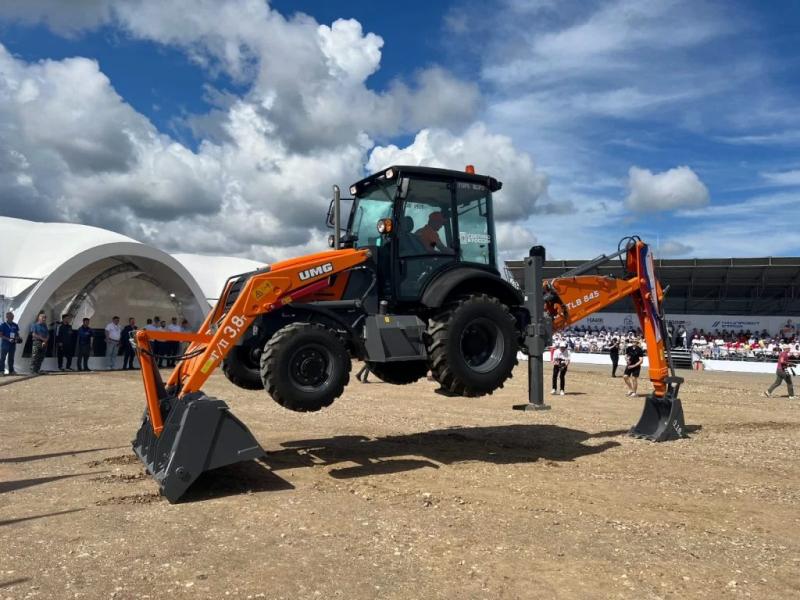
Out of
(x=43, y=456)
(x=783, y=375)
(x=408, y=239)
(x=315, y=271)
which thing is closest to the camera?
(x=315, y=271)

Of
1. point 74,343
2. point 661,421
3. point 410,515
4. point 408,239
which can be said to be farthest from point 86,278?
point 410,515

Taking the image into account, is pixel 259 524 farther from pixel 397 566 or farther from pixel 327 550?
pixel 397 566

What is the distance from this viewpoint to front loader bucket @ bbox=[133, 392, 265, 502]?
18.7 feet

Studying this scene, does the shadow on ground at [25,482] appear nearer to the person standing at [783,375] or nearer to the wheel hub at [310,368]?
the wheel hub at [310,368]

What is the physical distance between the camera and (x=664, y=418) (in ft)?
31.3

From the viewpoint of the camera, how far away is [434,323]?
6.90 m

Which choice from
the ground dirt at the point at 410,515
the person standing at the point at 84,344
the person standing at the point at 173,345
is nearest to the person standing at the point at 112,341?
the person standing at the point at 84,344

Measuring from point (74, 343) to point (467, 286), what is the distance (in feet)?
57.1

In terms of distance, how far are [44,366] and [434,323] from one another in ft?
55.9

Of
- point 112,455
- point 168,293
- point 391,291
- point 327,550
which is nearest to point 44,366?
point 168,293

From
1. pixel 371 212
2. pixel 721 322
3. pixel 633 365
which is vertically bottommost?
pixel 633 365

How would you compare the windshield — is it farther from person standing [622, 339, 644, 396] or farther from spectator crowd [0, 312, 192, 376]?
person standing [622, 339, 644, 396]

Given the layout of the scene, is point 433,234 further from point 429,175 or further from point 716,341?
point 716,341

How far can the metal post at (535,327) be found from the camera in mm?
7590
